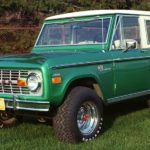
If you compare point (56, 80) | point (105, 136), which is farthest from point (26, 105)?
point (105, 136)

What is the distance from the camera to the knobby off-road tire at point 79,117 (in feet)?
21.0

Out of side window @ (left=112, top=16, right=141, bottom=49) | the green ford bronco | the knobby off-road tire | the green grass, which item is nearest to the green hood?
the green ford bronco

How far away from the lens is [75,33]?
7.94 meters

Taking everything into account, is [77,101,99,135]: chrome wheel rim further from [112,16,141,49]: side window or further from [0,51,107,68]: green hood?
[112,16,141,49]: side window

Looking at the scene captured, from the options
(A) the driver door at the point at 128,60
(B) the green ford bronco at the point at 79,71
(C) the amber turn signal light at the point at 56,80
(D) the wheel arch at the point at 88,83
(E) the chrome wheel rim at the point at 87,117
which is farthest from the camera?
(A) the driver door at the point at 128,60

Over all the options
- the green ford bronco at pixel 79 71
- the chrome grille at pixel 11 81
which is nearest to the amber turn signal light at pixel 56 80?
the green ford bronco at pixel 79 71

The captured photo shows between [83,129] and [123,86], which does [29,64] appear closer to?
[83,129]

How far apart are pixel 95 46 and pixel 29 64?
59.7 inches

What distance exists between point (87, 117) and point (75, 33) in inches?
66.0

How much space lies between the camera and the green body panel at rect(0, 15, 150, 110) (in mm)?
6258

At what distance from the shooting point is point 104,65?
7047 millimetres

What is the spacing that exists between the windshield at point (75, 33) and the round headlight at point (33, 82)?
5.26 feet

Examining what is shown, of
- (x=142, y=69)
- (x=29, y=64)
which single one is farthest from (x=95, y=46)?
(x=29, y=64)

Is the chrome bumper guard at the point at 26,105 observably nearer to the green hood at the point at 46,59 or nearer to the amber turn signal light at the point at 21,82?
the amber turn signal light at the point at 21,82
